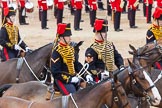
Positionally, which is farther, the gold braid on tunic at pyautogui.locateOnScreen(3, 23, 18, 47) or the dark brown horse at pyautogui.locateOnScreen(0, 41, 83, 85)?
the gold braid on tunic at pyautogui.locateOnScreen(3, 23, 18, 47)

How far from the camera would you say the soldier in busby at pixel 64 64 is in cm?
1074

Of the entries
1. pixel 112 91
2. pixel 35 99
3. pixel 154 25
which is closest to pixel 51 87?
pixel 35 99

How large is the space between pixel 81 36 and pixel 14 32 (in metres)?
8.26

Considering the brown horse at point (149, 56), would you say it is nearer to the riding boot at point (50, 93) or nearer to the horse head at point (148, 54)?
the horse head at point (148, 54)

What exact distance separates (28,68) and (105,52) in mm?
2041

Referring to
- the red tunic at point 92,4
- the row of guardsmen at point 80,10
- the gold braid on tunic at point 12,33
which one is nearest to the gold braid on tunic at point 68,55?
the gold braid on tunic at point 12,33

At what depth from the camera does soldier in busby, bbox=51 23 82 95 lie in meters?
10.7

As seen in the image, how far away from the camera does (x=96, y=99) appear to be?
361 inches

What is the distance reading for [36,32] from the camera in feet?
75.3

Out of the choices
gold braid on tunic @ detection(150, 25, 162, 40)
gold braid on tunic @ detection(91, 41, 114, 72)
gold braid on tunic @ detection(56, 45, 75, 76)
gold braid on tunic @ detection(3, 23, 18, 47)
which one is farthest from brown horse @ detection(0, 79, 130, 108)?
gold braid on tunic @ detection(3, 23, 18, 47)

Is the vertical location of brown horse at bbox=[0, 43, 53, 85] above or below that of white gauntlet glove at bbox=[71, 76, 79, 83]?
below

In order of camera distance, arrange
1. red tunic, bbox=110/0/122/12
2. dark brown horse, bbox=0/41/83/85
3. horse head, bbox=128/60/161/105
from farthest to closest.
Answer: red tunic, bbox=110/0/122/12 < dark brown horse, bbox=0/41/83/85 < horse head, bbox=128/60/161/105

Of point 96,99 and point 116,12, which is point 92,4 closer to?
point 116,12

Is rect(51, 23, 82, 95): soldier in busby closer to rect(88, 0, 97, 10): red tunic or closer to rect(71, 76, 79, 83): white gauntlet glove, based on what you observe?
rect(71, 76, 79, 83): white gauntlet glove
